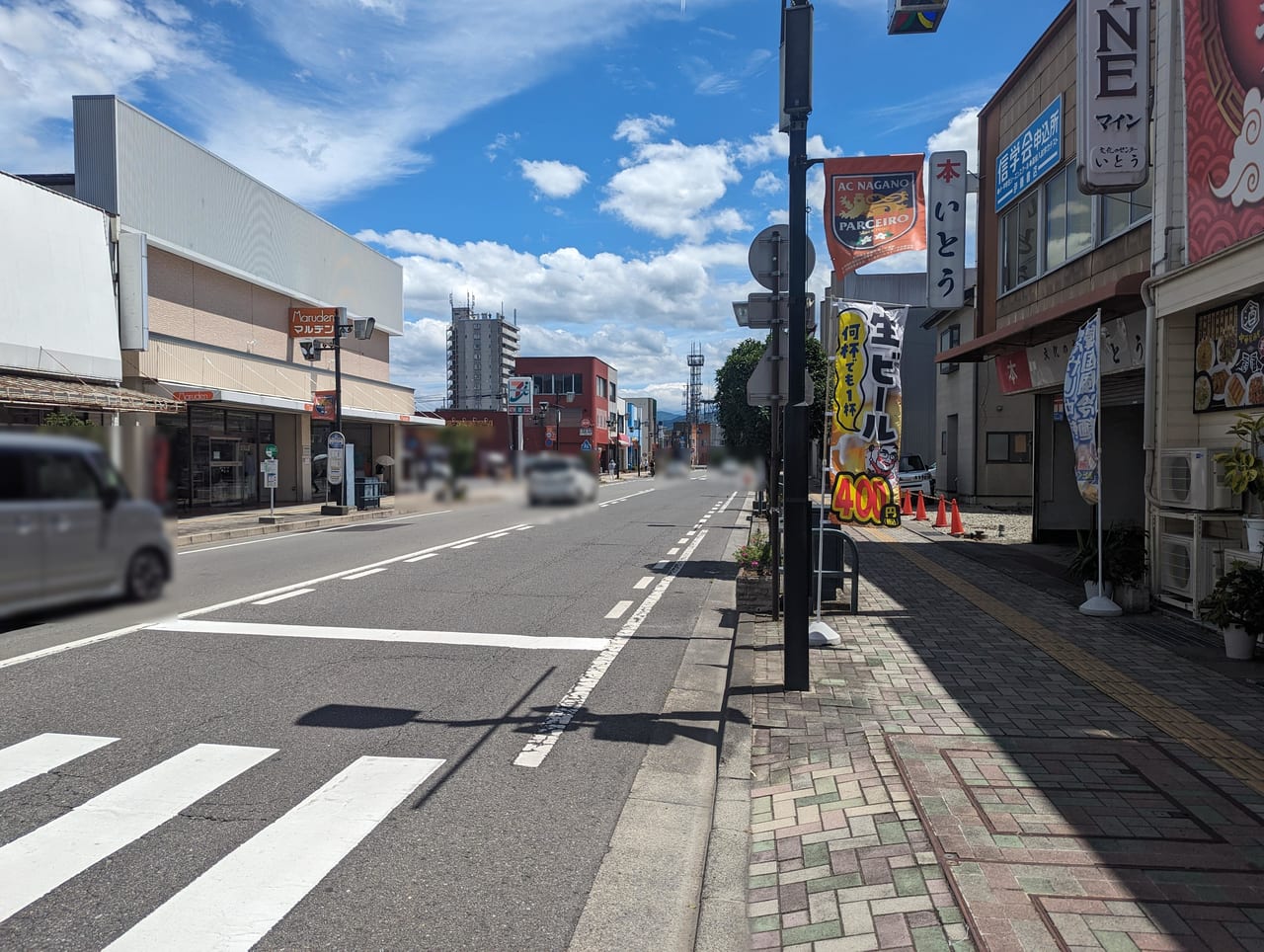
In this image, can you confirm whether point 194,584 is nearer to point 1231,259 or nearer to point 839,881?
point 839,881

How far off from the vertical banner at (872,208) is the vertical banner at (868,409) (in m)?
0.87

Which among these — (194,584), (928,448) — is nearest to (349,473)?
(194,584)

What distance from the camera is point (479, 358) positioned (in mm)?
2744

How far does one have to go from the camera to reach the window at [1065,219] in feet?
43.7

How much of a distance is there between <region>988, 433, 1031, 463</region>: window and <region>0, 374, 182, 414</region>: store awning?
31357 millimetres

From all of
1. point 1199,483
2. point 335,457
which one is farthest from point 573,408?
point 1199,483

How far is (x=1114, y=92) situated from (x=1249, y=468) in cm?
489

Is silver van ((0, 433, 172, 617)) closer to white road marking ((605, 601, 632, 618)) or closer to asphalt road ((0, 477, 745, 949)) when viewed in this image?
asphalt road ((0, 477, 745, 949))

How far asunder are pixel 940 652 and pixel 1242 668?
248cm

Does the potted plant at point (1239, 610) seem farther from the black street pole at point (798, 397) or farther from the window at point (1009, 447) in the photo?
the window at point (1009, 447)

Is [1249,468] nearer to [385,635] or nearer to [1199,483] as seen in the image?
[1199,483]

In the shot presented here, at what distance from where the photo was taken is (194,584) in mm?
12695

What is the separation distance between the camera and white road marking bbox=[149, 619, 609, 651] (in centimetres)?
922

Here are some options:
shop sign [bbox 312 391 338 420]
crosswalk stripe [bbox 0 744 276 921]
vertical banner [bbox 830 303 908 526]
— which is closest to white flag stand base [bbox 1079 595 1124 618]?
vertical banner [bbox 830 303 908 526]
